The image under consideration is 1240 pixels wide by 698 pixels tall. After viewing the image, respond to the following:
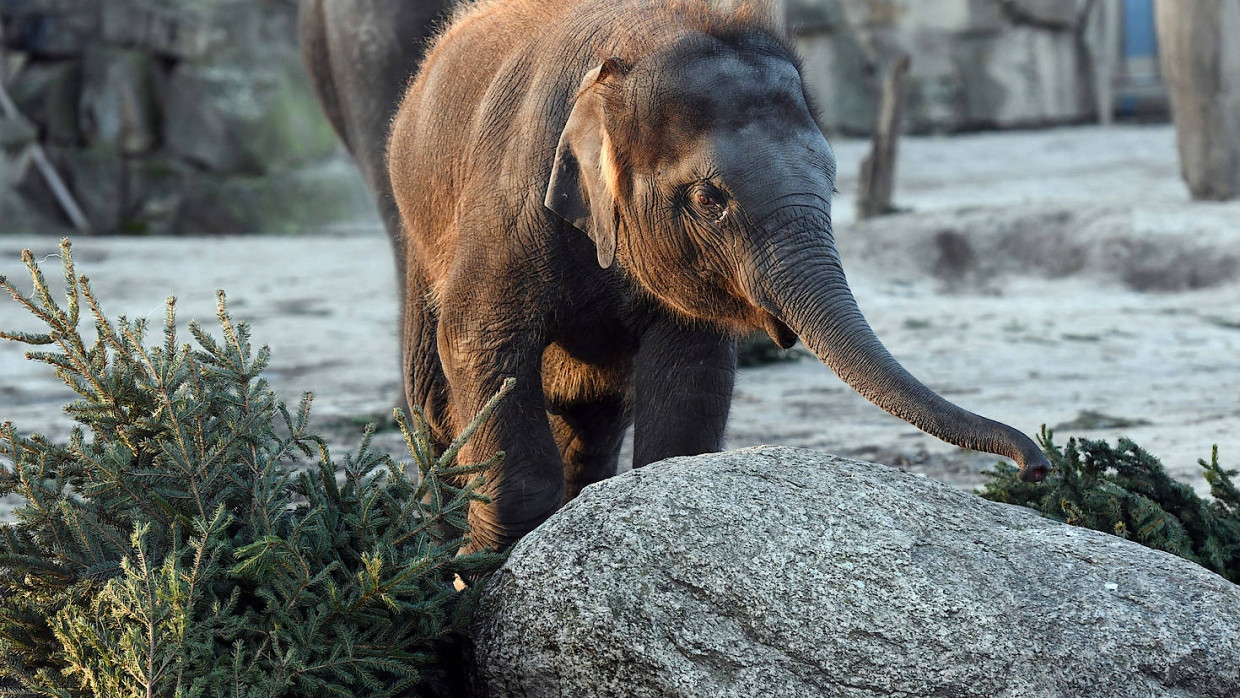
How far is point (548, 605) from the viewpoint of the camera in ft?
9.97

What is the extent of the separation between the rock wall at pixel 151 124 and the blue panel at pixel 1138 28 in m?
12.9

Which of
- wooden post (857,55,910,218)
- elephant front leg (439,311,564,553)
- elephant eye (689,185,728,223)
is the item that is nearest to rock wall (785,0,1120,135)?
wooden post (857,55,910,218)

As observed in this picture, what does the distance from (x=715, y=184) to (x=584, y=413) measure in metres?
1.53

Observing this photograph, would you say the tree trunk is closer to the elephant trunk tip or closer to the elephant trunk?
the elephant trunk

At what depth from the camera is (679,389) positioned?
4.19 m

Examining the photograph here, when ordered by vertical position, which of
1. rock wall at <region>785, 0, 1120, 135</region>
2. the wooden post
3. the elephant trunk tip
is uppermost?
rock wall at <region>785, 0, 1120, 135</region>

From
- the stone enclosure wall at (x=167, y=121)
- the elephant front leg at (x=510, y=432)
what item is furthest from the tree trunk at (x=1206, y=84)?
the elephant front leg at (x=510, y=432)

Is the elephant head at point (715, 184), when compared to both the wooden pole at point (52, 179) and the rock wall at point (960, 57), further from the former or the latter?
the rock wall at point (960, 57)

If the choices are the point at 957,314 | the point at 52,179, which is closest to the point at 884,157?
the point at 957,314

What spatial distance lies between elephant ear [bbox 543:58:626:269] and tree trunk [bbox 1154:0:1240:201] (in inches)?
424

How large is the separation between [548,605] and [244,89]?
16.4 metres

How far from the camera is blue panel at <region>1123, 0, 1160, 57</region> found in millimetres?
23281

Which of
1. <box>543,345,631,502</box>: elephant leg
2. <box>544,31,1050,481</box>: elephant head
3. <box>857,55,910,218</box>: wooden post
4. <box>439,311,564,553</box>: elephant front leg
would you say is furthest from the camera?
<box>857,55,910,218</box>: wooden post

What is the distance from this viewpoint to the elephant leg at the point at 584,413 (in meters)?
4.54
